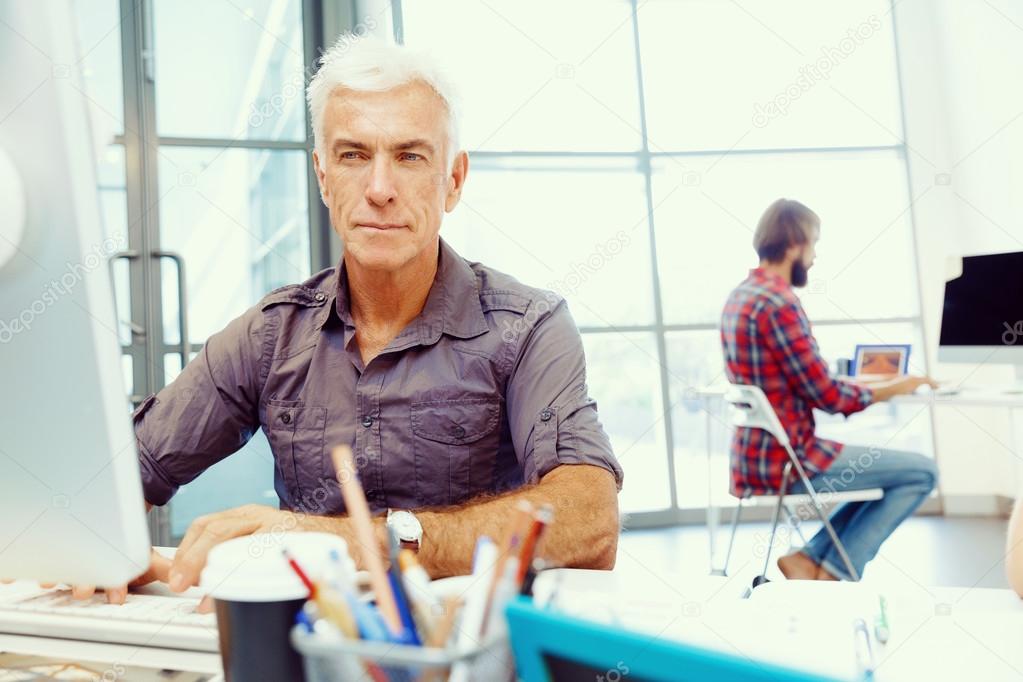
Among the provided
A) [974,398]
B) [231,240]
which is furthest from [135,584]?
[231,240]

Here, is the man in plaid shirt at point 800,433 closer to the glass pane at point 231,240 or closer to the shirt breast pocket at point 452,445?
the shirt breast pocket at point 452,445

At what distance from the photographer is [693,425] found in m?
4.83

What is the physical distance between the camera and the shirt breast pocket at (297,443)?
1329mm

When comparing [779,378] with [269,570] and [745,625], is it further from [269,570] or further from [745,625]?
[269,570]

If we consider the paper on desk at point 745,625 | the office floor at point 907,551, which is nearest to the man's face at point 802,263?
the office floor at point 907,551

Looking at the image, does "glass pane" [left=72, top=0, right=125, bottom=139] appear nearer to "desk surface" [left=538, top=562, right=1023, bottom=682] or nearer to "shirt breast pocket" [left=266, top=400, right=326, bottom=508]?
"shirt breast pocket" [left=266, top=400, right=326, bottom=508]

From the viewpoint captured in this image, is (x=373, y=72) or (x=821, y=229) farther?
(x=821, y=229)

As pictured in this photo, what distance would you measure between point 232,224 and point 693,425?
2.69 m

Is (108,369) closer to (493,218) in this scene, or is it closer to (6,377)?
(6,377)

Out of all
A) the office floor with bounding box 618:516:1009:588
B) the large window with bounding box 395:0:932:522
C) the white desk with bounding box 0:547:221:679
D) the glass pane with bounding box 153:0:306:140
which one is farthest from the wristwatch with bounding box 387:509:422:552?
the large window with bounding box 395:0:932:522

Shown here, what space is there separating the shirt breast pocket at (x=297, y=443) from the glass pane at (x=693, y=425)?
3671 millimetres

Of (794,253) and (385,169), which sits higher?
(385,169)

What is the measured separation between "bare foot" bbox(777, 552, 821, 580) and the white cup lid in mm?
2619

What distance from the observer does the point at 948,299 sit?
3.31m
